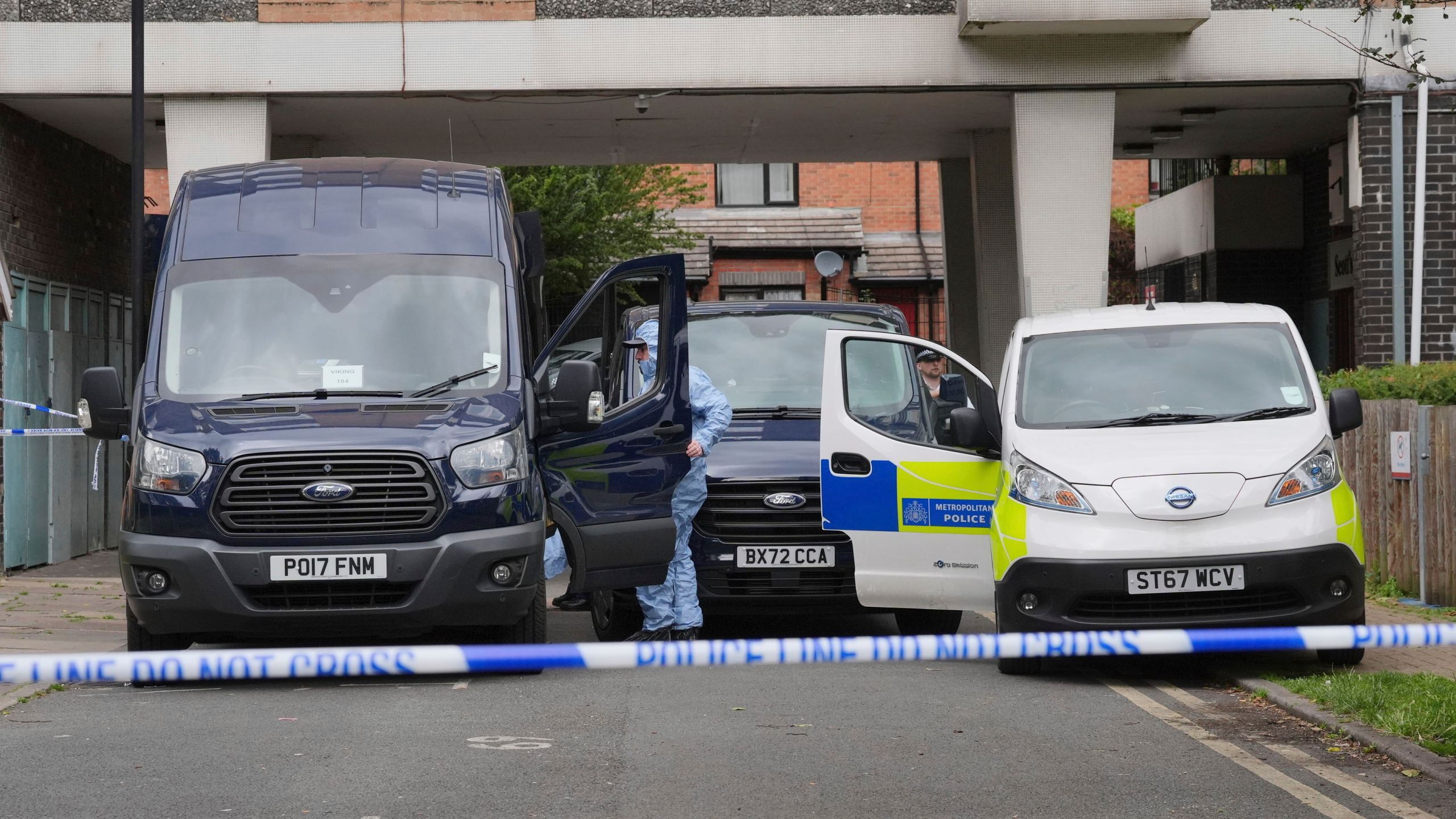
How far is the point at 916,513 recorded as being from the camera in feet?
31.9

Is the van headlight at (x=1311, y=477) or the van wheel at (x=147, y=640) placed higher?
the van headlight at (x=1311, y=477)

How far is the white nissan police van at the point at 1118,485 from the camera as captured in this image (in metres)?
8.57

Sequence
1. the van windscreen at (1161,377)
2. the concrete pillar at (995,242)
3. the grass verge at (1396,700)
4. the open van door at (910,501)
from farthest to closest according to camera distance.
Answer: the concrete pillar at (995,242), the open van door at (910,501), the van windscreen at (1161,377), the grass verge at (1396,700)

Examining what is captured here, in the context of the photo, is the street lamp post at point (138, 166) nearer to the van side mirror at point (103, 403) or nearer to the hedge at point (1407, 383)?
the van side mirror at point (103, 403)

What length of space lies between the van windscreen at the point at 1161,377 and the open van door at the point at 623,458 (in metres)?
1.94

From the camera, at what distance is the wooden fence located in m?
11.5

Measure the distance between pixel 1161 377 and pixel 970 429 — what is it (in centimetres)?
113

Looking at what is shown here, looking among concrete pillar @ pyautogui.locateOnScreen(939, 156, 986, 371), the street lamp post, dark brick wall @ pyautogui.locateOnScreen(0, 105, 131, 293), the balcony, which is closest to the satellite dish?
concrete pillar @ pyautogui.locateOnScreen(939, 156, 986, 371)

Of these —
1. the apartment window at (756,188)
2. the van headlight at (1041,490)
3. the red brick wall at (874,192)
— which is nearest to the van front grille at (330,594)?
the van headlight at (1041,490)

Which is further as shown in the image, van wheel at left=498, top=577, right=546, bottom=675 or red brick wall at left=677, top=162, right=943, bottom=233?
red brick wall at left=677, top=162, right=943, bottom=233

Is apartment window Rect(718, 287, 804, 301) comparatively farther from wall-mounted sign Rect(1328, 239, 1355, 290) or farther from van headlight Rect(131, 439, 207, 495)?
van headlight Rect(131, 439, 207, 495)

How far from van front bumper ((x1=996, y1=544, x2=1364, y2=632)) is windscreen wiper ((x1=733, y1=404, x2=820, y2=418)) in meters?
2.94

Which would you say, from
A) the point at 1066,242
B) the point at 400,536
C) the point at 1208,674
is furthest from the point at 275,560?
the point at 1066,242

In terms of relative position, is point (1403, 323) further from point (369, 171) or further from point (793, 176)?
point (793, 176)
